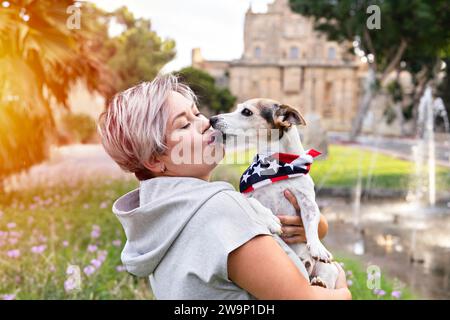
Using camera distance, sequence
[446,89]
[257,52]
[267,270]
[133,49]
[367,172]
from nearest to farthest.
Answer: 1. [267,270]
2. [133,49]
3. [367,172]
4. [257,52]
5. [446,89]

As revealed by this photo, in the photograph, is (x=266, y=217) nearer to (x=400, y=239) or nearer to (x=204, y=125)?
(x=204, y=125)

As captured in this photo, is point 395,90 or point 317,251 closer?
point 317,251

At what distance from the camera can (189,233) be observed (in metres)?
1.22

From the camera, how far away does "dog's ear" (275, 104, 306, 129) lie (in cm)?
132

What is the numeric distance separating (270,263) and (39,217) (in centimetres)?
451

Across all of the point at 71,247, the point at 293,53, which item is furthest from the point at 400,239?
the point at 293,53

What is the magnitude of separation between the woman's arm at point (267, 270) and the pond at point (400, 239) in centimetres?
370

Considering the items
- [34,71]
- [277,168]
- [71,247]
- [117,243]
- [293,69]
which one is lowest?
[71,247]

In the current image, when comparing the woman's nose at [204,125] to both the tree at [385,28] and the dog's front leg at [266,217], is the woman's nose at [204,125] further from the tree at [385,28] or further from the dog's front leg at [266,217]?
the tree at [385,28]

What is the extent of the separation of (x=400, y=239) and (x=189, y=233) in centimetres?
539

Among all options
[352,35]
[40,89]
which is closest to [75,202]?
[40,89]

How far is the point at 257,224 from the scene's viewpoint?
119 centimetres

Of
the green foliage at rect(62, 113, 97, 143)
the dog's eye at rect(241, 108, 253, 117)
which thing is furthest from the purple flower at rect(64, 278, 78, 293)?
the green foliage at rect(62, 113, 97, 143)
